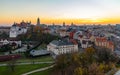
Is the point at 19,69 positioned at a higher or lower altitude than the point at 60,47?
lower

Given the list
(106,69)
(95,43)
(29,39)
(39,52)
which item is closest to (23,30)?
(29,39)

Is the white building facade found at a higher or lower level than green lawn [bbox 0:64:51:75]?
higher

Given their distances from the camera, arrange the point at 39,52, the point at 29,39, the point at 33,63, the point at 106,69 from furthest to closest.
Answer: the point at 29,39 → the point at 39,52 → the point at 33,63 → the point at 106,69

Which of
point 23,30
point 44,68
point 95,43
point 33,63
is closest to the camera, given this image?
point 44,68

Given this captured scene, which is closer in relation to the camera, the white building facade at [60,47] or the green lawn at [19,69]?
the green lawn at [19,69]

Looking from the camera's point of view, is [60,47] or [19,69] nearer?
[19,69]

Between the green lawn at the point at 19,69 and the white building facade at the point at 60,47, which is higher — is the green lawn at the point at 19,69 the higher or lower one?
the lower one

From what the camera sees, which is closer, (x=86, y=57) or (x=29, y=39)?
(x=86, y=57)

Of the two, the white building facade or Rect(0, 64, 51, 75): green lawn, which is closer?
Rect(0, 64, 51, 75): green lawn

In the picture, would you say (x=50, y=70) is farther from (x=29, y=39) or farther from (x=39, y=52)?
(x=29, y=39)

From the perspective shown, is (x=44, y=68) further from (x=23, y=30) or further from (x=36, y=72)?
Result: (x=23, y=30)
